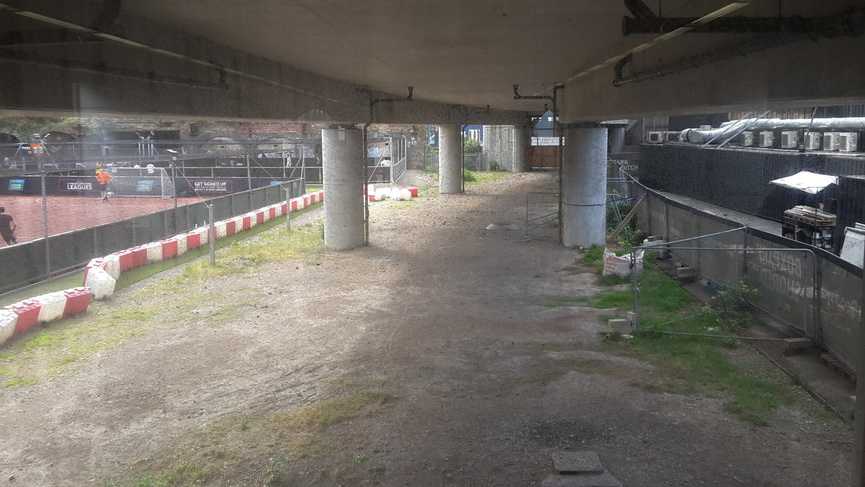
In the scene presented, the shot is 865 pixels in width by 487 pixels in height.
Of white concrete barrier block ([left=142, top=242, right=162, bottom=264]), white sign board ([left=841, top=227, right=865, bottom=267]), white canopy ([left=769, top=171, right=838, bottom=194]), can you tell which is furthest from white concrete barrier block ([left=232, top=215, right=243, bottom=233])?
white sign board ([left=841, top=227, right=865, bottom=267])

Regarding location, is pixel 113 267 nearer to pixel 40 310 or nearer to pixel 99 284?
pixel 99 284

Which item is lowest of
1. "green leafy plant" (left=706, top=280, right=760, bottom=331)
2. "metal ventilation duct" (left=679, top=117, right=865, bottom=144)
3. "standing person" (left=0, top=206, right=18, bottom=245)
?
"green leafy plant" (left=706, top=280, right=760, bottom=331)

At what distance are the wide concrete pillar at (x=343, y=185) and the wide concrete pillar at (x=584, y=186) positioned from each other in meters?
5.59

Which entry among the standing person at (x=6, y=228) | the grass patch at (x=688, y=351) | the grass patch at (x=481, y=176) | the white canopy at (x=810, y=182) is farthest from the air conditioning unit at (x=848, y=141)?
the grass patch at (x=481, y=176)

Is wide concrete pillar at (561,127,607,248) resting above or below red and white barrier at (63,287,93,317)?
above

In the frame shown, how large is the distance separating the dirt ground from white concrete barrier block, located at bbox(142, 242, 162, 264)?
2.87m

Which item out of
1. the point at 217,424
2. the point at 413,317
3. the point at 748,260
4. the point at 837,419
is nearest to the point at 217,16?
the point at 217,424

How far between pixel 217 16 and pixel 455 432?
16.4 feet

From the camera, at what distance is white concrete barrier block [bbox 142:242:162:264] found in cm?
1719

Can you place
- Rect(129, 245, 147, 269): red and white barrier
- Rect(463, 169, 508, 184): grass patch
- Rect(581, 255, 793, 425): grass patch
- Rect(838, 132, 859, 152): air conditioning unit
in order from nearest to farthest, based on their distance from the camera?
Rect(581, 255, 793, 425): grass patch < Rect(129, 245, 147, 269): red and white barrier < Rect(838, 132, 859, 152): air conditioning unit < Rect(463, 169, 508, 184): grass patch

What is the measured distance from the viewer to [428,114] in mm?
24734

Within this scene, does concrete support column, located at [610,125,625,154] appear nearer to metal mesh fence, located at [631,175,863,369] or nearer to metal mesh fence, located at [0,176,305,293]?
metal mesh fence, located at [0,176,305,293]

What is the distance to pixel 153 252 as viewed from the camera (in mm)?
17312

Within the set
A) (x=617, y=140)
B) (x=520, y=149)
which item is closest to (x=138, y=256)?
(x=520, y=149)
